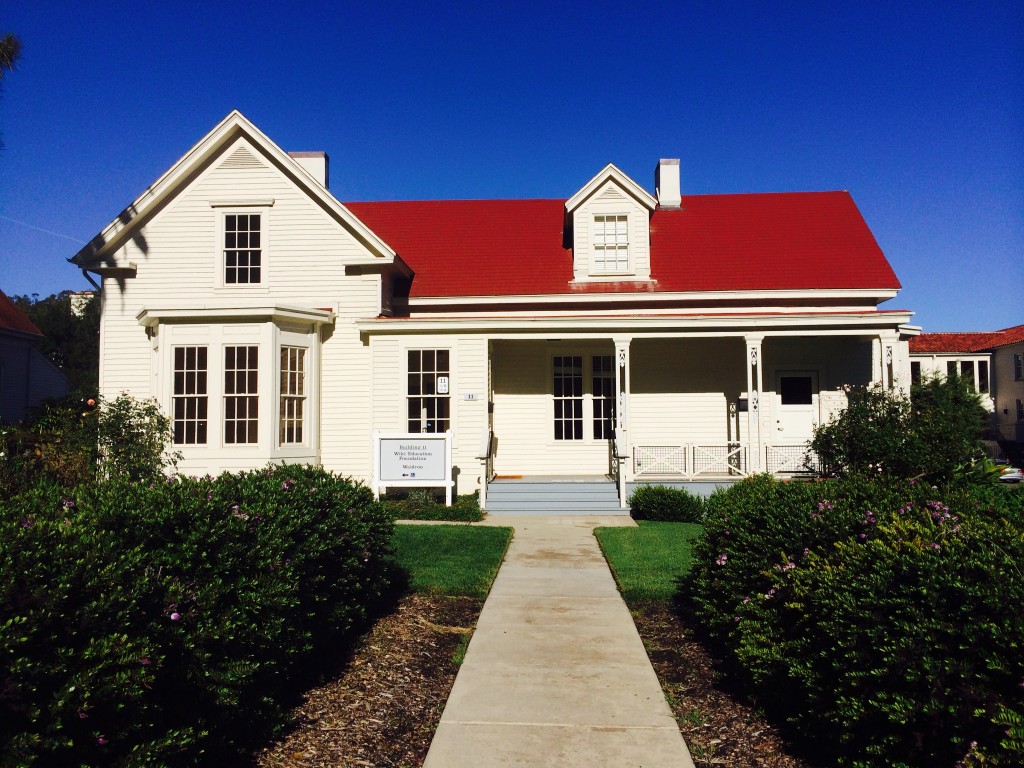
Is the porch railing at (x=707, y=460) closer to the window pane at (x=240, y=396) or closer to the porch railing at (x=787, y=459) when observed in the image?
the porch railing at (x=787, y=459)

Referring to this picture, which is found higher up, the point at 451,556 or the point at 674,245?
the point at 674,245

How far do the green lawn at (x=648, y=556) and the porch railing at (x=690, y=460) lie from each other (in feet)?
8.79

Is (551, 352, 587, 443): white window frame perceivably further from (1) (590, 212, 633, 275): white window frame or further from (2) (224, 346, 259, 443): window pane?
(2) (224, 346, 259, 443): window pane

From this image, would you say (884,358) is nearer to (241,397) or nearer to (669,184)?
(669,184)

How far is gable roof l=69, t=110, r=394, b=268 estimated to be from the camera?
16.7 m

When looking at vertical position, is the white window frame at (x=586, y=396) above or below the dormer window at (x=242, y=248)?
below

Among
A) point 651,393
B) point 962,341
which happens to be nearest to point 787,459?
point 651,393

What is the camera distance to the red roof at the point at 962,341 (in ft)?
149

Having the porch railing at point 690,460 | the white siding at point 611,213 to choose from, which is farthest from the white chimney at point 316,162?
the porch railing at point 690,460

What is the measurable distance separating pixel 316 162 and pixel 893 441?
16855 mm

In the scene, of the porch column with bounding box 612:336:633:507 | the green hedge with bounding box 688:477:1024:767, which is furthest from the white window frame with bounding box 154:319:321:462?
the green hedge with bounding box 688:477:1024:767

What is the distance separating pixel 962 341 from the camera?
47.6 meters

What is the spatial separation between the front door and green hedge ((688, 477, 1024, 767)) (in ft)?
40.9

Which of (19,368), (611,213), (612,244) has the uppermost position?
(611,213)
